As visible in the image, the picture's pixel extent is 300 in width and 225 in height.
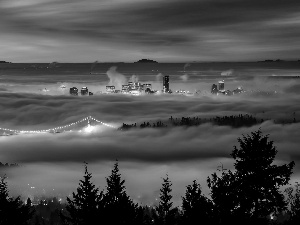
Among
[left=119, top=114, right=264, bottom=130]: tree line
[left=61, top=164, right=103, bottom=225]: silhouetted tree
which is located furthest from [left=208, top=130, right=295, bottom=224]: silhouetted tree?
[left=119, top=114, right=264, bottom=130]: tree line

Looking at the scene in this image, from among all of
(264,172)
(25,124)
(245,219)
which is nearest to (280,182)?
(264,172)

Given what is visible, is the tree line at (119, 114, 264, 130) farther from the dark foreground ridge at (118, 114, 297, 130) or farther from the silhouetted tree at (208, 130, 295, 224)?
the silhouetted tree at (208, 130, 295, 224)

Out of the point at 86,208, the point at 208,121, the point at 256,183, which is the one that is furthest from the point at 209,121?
the point at 86,208

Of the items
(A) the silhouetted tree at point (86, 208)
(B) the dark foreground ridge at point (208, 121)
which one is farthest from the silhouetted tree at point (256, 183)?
(B) the dark foreground ridge at point (208, 121)

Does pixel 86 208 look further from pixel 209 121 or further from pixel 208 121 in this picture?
pixel 208 121

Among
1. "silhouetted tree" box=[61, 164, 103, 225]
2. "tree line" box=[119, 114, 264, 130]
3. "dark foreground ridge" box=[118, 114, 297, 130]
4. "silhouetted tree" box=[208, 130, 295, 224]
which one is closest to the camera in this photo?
"silhouetted tree" box=[61, 164, 103, 225]

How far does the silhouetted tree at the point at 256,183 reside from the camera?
2216cm

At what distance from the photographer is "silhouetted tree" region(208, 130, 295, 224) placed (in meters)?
22.2

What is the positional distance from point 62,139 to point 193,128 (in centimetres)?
3973

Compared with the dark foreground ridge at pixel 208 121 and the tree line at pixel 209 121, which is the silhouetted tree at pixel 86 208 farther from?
the tree line at pixel 209 121

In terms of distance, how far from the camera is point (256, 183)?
2230 centimetres

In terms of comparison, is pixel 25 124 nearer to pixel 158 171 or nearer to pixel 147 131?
pixel 147 131

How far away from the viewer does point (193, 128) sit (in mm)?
165500

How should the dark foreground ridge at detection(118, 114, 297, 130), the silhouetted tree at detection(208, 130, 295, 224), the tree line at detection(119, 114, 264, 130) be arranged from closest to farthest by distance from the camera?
the silhouetted tree at detection(208, 130, 295, 224), the dark foreground ridge at detection(118, 114, 297, 130), the tree line at detection(119, 114, 264, 130)
